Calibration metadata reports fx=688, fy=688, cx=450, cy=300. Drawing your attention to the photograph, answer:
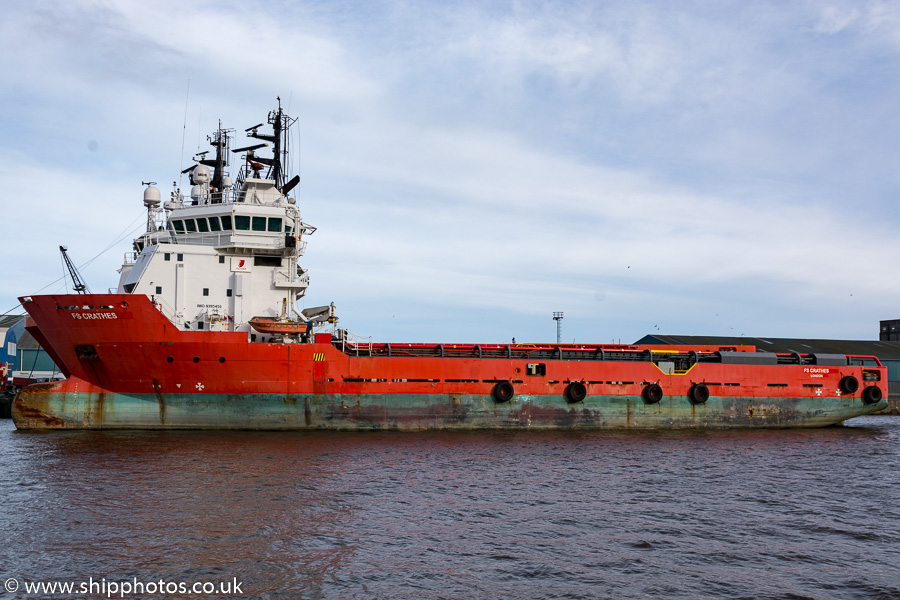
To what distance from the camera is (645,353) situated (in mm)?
29859

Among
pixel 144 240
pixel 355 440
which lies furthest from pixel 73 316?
pixel 355 440

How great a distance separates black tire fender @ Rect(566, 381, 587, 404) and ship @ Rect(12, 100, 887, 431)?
0.19ft

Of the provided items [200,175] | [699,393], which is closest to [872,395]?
[699,393]

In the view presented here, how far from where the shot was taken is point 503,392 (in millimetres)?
26969

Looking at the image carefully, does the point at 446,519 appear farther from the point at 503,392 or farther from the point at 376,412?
the point at 503,392

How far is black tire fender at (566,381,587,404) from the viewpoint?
27.9m

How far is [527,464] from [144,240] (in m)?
19.4

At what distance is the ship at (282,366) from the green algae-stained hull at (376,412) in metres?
0.05

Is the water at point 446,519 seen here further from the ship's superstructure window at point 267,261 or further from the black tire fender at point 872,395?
the black tire fender at point 872,395

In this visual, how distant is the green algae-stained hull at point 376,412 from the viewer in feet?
81.3

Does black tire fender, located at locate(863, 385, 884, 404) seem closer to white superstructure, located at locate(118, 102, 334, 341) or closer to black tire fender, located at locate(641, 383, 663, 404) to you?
black tire fender, located at locate(641, 383, 663, 404)

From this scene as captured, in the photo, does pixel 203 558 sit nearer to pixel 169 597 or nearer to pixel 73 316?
pixel 169 597

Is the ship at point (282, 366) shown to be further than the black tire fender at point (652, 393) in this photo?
No

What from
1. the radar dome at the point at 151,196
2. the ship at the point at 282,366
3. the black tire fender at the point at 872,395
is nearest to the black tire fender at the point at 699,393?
the ship at the point at 282,366
